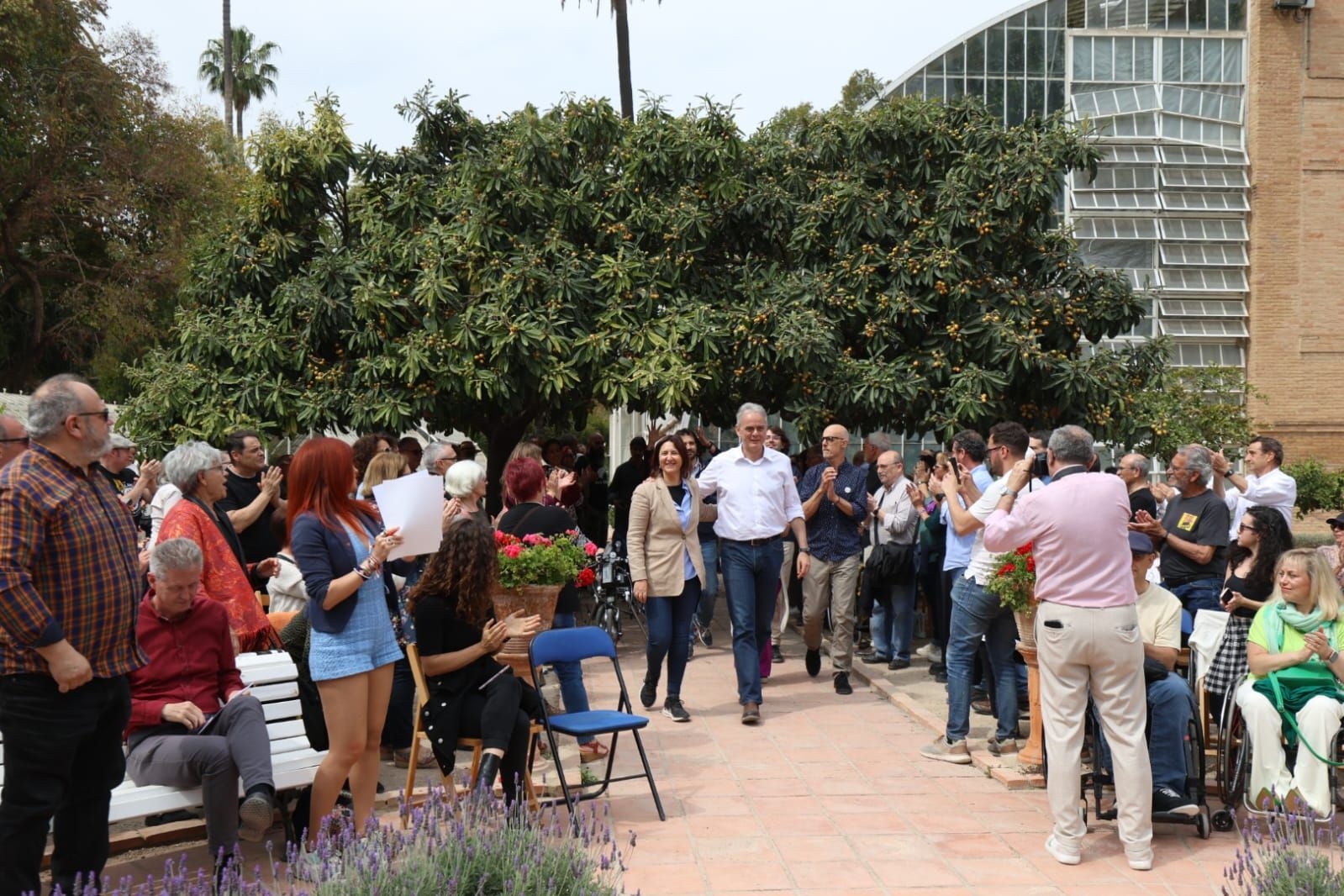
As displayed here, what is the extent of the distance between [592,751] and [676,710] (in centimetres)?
135

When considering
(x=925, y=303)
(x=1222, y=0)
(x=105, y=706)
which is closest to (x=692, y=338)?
(x=925, y=303)

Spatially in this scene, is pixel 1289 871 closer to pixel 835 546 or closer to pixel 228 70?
pixel 835 546

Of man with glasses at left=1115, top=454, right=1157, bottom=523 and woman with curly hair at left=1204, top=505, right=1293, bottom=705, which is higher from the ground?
man with glasses at left=1115, top=454, right=1157, bottom=523

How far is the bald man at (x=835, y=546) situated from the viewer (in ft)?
33.1

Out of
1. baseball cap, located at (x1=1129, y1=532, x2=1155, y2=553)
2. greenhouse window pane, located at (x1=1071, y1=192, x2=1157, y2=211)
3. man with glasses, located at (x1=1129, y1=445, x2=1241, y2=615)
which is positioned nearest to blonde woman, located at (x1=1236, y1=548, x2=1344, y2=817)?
baseball cap, located at (x1=1129, y1=532, x2=1155, y2=553)

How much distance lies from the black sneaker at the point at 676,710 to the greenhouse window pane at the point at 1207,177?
2425cm

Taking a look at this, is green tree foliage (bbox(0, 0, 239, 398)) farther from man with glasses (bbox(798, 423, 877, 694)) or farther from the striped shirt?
the striped shirt

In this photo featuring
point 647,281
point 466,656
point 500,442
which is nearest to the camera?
point 466,656

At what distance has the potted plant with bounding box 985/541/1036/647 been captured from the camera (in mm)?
7230

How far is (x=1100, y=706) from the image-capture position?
19.8 ft

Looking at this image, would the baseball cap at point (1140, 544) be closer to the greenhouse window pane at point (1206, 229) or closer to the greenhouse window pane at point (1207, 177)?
the greenhouse window pane at point (1206, 229)

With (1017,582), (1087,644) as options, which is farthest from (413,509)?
(1017,582)

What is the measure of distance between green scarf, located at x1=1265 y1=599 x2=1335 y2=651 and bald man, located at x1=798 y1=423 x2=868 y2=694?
3715 millimetres

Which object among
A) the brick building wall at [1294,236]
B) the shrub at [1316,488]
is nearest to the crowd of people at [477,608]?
the shrub at [1316,488]
